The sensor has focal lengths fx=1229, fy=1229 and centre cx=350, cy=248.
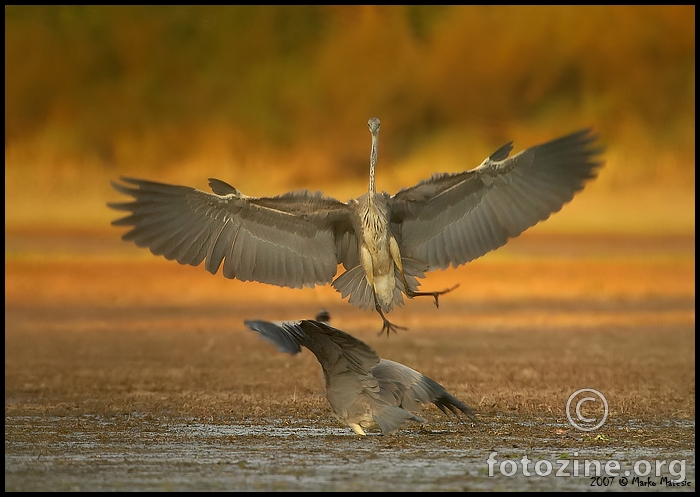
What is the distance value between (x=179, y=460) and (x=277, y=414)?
2189 millimetres

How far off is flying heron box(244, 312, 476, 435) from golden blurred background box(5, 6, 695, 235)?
17267mm

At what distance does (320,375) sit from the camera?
1251cm

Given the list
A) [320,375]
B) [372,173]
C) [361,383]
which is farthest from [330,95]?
[361,383]

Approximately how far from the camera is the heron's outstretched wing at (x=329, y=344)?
8.66 meters

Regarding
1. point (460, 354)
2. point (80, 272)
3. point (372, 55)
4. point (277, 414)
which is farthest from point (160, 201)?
point (372, 55)

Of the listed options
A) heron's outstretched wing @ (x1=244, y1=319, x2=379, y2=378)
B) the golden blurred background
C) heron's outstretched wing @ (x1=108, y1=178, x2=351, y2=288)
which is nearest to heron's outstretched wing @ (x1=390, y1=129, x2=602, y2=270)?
heron's outstretched wing @ (x1=108, y1=178, x2=351, y2=288)

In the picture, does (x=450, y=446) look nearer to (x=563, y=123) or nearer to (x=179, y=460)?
(x=179, y=460)

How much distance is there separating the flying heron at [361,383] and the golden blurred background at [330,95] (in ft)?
56.7

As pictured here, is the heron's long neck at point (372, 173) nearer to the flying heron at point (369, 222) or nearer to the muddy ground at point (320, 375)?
the flying heron at point (369, 222)

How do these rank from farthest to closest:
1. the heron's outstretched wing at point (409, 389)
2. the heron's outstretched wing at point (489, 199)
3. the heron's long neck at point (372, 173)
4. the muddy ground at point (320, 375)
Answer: the heron's long neck at point (372, 173), the heron's outstretched wing at point (489, 199), the heron's outstretched wing at point (409, 389), the muddy ground at point (320, 375)

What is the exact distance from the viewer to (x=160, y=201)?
33.3ft

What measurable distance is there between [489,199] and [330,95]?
18353mm

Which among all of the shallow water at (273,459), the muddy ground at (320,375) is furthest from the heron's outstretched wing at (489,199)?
the shallow water at (273,459)

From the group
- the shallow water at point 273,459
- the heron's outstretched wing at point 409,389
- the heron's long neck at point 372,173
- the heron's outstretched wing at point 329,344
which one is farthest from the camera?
the heron's long neck at point 372,173
